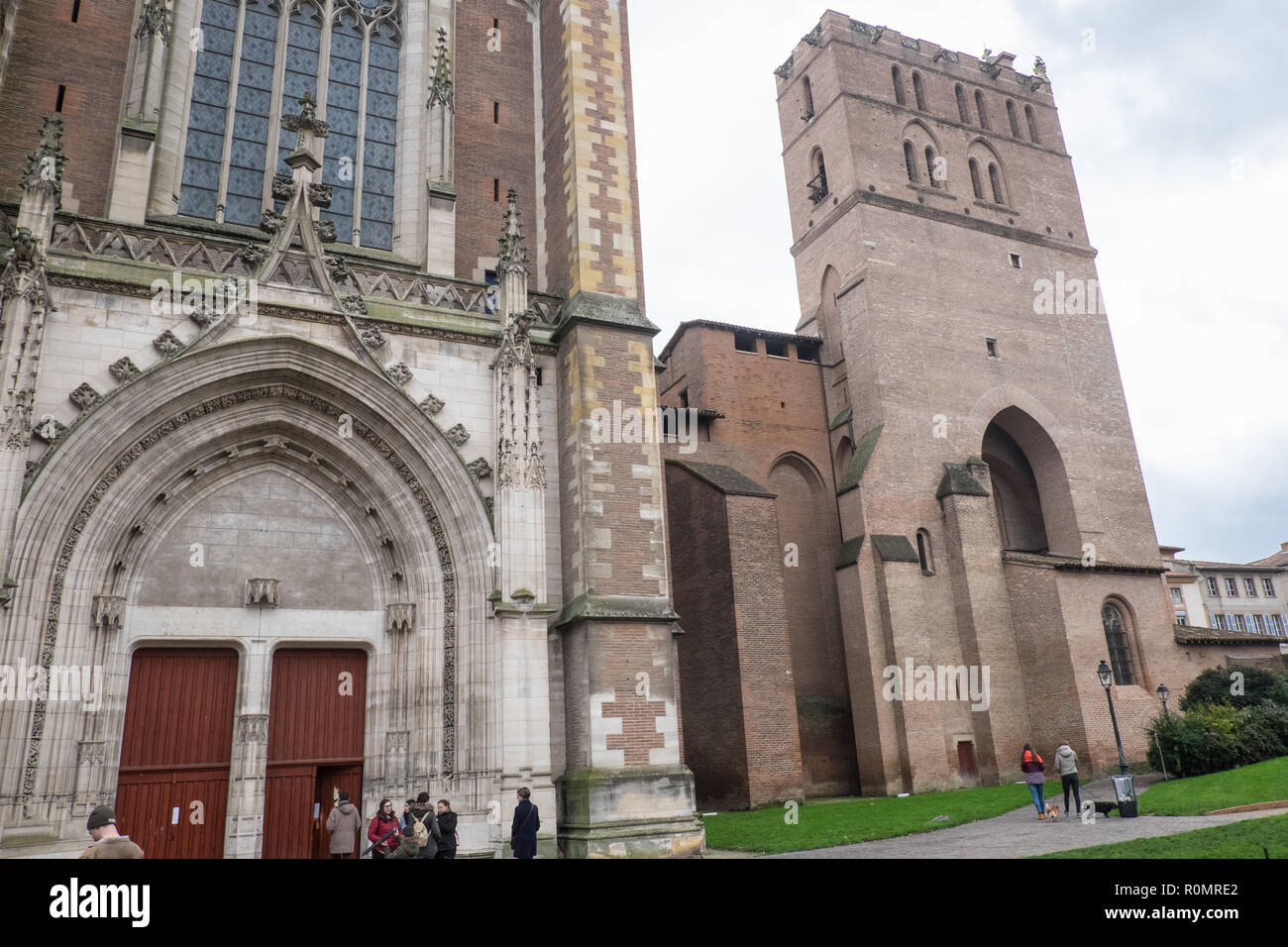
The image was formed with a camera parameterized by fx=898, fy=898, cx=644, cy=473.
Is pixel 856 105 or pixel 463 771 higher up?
Answer: pixel 856 105

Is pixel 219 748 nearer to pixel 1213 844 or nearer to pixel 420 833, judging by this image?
pixel 420 833

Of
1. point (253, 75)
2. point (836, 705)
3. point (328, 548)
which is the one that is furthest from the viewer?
point (836, 705)

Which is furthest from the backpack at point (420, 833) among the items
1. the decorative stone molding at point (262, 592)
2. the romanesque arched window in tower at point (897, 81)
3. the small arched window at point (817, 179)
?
the romanesque arched window in tower at point (897, 81)

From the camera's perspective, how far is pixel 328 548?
14250mm

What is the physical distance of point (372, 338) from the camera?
1426 cm

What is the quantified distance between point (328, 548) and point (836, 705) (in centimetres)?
1821

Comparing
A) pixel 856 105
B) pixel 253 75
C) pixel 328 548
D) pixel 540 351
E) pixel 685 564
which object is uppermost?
pixel 856 105

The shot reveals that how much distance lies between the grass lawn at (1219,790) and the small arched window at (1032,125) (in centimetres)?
2596

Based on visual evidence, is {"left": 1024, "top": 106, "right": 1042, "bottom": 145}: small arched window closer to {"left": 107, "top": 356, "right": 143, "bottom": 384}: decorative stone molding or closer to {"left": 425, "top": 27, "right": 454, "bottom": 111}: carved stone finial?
{"left": 425, "top": 27, "right": 454, "bottom": 111}: carved stone finial

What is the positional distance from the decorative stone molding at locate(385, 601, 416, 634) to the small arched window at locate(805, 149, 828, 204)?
25755 mm

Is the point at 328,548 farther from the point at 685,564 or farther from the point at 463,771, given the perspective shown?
the point at 685,564

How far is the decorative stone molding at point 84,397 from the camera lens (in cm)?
1228

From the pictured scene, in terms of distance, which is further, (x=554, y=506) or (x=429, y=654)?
(x=554, y=506)
